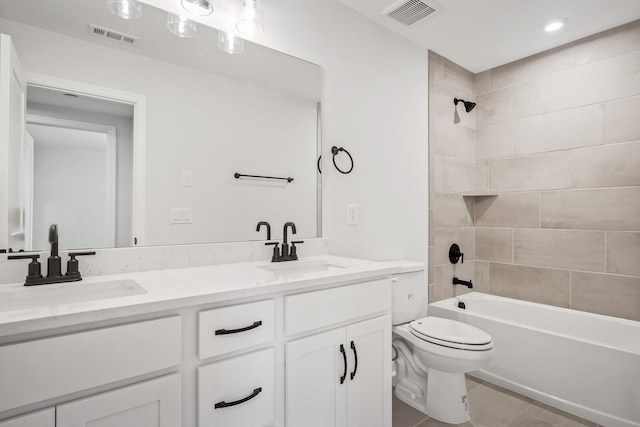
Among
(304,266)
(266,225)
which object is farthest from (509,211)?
(266,225)

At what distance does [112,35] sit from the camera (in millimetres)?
1411

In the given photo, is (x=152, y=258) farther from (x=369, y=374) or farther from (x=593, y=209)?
(x=593, y=209)

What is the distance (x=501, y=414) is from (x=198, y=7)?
267cm

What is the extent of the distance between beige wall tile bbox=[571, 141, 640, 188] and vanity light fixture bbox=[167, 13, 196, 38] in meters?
2.71

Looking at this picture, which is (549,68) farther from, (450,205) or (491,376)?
(491,376)

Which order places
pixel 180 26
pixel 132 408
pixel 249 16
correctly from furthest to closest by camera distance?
pixel 249 16, pixel 180 26, pixel 132 408

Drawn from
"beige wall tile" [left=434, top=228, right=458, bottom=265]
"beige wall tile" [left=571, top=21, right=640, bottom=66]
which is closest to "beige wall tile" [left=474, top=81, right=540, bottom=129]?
"beige wall tile" [left=571, top=21, right=640, bottom=66]

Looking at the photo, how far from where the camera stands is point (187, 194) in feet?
5.25

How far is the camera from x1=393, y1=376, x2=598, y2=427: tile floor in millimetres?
1933

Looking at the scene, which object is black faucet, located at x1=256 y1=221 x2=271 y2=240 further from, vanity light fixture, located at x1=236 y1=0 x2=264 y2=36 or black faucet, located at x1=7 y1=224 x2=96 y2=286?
vanity light fixture, located at x1=236 y1=0 x2=264 y2=36

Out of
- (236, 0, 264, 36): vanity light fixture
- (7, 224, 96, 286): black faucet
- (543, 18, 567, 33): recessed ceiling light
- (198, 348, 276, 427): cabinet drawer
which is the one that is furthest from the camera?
(543, 18, 567, 33): recessed ceiling light

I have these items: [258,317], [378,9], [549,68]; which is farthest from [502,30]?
[258,317]

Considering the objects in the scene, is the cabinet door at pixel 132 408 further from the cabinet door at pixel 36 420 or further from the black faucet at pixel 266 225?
the black faucet at pixel 266 225

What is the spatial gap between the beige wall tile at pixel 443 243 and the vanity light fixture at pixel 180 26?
7.12 ft
